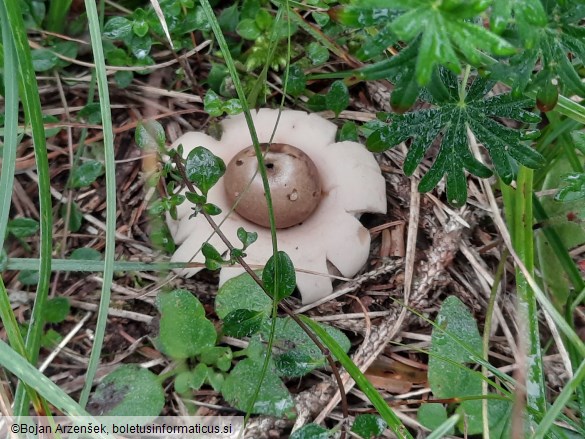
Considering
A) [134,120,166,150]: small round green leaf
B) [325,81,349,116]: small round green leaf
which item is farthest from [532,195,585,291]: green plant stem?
[134,120,166,150]: small round green leaf

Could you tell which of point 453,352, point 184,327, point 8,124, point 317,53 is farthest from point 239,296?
point 317,53

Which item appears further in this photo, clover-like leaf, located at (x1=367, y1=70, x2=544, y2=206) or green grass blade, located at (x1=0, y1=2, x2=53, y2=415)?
clover-like leaf, located at (x1=367, y1=70, x2=544, y2=206)

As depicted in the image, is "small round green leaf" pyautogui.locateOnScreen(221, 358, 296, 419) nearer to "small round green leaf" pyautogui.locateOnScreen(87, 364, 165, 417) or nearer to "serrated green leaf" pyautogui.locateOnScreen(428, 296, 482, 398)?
"small round green leaf" pyautogui.locateOnScreen(87, 364, 165, 417)

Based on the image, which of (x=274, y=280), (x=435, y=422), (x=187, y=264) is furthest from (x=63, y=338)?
(x=435, y=422)

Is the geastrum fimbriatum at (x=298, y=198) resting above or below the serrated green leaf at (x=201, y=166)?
below

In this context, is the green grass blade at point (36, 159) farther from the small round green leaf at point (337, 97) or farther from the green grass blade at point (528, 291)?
the green grass blade at point (528, 291)

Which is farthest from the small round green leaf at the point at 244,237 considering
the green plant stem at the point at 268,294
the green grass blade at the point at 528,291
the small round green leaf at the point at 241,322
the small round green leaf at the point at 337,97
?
the green grass blade at the point at 528,291

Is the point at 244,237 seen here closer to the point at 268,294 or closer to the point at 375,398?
the point at 268,294
